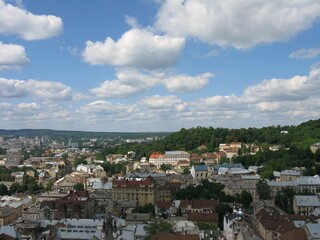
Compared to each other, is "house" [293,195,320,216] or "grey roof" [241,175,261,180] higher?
"grey roof" [241,175,261,180]

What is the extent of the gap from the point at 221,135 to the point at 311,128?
2811 cm

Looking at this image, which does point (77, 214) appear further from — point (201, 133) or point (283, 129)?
point (283, 129)

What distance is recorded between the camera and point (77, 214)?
66.1 metres

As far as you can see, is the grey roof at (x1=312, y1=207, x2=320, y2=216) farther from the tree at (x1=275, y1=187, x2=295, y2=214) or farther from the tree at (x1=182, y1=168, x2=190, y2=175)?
the tree at (x1=182, y1=168, x2=190, y2=175)

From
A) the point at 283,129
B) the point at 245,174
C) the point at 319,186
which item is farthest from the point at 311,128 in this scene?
the point at 319,186

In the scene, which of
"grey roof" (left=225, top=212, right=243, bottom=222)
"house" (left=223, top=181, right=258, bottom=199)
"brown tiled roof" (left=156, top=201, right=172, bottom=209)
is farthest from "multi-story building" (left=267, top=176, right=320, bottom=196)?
"grey roof" (left=225, top=212, right=243, bottom=222)

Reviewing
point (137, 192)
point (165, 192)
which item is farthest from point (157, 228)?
point (165, 192)

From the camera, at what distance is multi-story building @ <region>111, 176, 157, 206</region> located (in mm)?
77062

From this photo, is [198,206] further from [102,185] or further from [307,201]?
[102,185]

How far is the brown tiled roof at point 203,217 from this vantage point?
5862 centimetres

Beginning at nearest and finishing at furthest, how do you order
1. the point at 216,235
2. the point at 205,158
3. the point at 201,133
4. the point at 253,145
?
the point at 216,235, the point at 205,158, the point at 253,145, the point at 201,133

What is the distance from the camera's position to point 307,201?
→ 66375 millimetres

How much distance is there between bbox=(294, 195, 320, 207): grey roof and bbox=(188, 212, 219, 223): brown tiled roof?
14068 mm

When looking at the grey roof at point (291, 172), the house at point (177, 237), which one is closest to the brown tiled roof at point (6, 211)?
the house at point (177, 237)
